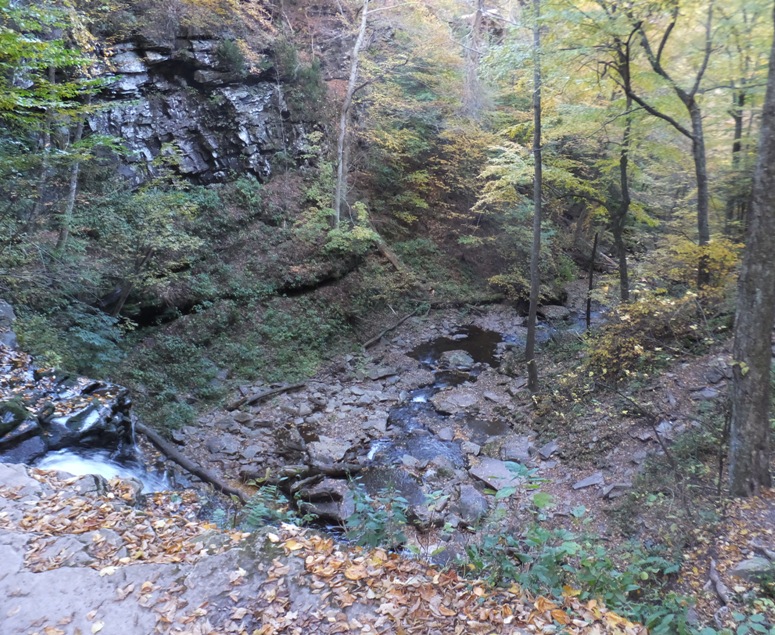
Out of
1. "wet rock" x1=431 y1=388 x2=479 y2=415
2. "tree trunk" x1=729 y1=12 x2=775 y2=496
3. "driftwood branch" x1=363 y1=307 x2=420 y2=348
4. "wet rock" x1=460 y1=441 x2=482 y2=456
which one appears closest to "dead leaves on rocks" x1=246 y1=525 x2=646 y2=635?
"tree trunk" x1=729 y1=12 x2=775 y2=496

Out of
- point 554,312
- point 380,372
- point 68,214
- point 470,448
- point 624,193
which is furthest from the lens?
point 554,312

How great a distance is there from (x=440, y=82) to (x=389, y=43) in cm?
260

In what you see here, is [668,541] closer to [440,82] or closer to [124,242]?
[124,242]

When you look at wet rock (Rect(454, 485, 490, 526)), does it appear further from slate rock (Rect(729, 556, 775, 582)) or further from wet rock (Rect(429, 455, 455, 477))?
slate rock (Rect(729, 556, 775, 582))

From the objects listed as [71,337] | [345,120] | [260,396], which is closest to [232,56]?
[345,120]

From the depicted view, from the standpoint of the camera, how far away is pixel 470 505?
24.0 ft

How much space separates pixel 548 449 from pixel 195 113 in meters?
14.2

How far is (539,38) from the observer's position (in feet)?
30.9

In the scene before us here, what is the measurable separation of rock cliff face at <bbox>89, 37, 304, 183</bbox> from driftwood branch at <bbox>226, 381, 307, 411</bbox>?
6617 mm

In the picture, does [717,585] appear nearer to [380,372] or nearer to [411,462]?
[411,462]

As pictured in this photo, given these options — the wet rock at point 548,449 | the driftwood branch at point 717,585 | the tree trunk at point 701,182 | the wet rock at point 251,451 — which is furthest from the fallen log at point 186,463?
the tree trunk at point 701,182

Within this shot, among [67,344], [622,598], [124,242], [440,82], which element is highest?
[440,82]

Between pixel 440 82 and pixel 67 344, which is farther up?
pixel 440 82

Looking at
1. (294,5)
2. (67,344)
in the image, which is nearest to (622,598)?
(67,344)
